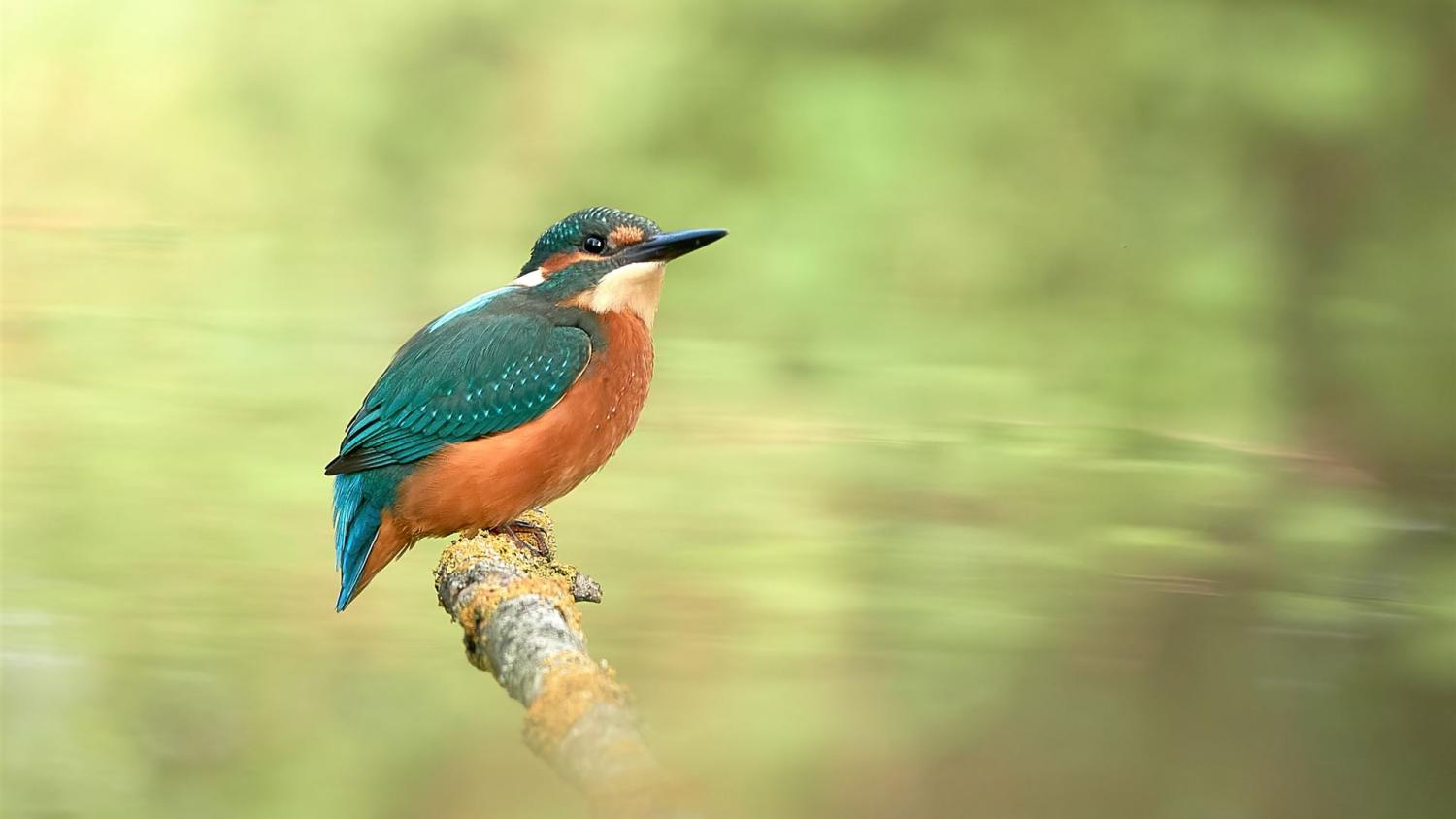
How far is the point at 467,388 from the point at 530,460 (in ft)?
0.68

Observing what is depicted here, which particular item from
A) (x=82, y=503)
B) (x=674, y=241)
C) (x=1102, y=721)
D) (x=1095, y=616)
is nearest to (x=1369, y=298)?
(x=1095, y=616)

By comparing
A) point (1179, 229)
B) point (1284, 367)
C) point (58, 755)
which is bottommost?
point (58, 755)

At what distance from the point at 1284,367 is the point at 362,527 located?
480cm

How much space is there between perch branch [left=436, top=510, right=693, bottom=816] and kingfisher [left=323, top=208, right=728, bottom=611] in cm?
16

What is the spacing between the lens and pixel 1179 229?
6.94m

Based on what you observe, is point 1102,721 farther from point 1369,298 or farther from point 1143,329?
point 1369,298

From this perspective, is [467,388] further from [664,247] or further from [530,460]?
[664,247]

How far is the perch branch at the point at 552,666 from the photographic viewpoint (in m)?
2.03

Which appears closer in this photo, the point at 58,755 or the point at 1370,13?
the point at 58,755

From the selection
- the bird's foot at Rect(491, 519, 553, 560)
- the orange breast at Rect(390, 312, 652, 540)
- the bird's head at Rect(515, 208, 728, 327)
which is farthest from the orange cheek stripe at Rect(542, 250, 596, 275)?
the bird's foot at Rect(491, 519, 553, 560)

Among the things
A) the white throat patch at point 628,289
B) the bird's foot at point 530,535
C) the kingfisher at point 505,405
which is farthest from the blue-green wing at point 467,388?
the bird's foot at point 530,535

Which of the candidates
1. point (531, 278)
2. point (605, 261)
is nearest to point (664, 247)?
point (605, 261)

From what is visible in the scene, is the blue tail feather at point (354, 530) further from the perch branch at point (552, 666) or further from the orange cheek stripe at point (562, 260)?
the orange cheek stripe at point (562, 260)

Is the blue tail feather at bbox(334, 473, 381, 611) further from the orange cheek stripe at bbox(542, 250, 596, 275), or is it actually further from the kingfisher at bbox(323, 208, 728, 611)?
the orange cheek stripe at bbox(542, 250, 596, 275)
